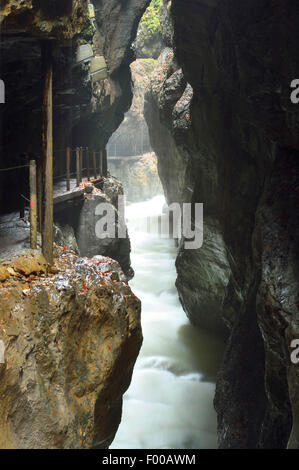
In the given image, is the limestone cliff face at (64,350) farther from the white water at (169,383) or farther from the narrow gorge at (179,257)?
the white water at (169,383)

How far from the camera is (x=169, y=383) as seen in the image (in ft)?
38.7

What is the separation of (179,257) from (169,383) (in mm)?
4588

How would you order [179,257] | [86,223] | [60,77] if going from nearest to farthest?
[60,77]
[86,223]
[179,257]

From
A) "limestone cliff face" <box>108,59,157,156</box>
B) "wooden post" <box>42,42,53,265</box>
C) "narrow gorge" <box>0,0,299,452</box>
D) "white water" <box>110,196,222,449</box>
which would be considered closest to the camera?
"narrow gorge" <box>0,0,299,452</box>

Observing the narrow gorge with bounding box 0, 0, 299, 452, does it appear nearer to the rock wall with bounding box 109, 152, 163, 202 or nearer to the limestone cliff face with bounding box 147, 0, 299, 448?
the limestone cliff face with bounding box 147, 0, 299, 448

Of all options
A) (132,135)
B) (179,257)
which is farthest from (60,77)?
(132,135)

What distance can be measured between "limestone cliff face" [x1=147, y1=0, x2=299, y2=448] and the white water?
1819mm

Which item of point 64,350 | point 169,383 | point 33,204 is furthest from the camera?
point 169,383

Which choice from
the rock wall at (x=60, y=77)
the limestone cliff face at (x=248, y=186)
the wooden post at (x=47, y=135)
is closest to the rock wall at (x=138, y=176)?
the rock wall at (x=60, y=77)

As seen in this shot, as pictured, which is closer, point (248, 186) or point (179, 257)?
point (248, 186)

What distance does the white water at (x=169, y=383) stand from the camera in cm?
986

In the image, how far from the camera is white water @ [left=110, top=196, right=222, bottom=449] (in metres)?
9.86

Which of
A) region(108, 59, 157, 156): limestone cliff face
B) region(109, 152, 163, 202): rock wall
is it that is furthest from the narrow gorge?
region(108, 59, 157, 156): limestone cliff face

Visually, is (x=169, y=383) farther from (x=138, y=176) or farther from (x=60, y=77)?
(x=138, y=176)
